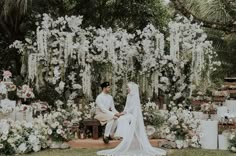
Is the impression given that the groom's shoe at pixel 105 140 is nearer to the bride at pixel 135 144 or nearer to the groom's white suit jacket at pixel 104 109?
the groom's white suit jacket at pixel 104 109

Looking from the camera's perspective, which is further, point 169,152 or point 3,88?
point 3,88

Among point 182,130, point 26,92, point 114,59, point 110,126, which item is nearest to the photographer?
point 110,126

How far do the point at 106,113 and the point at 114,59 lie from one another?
2.12 meters

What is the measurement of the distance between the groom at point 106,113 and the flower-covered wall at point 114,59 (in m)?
1.80

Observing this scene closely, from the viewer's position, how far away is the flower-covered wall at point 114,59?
39.1ft

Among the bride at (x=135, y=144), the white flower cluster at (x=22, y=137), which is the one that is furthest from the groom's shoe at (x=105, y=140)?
the white flower cluster at (x=22, y=137)

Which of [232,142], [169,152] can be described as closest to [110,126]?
[169,152]

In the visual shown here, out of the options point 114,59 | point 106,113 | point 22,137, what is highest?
point 114,59

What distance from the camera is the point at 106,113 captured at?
32.7 ft

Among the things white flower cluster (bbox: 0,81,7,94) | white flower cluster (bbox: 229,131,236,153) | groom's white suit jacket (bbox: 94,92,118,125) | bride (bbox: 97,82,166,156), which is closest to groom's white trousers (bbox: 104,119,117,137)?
groom's white suit jacket (bbox: 94,92,118,125)

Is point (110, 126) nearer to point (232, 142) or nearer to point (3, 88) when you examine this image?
point (232, 142)

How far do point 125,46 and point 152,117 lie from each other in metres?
2.00

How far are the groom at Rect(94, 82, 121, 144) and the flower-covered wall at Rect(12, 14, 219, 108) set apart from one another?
5.90ft

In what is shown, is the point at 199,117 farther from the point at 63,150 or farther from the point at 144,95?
the point at 63,150
